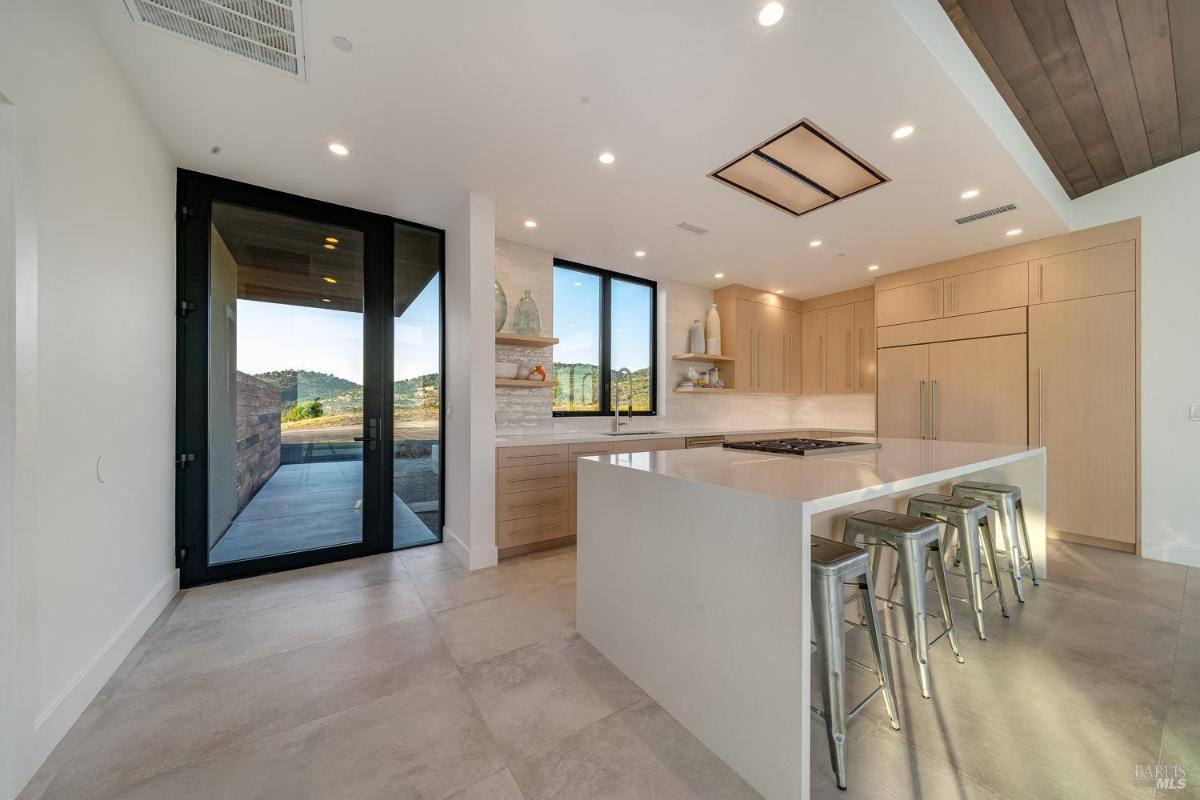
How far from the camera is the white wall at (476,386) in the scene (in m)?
3.01

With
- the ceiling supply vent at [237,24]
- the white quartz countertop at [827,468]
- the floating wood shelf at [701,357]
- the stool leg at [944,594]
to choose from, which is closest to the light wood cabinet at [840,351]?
the floating wood shelf at [701,357]

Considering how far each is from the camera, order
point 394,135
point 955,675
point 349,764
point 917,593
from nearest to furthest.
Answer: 1. point 349,764
2. point 917,593
3. point 955,675
4. point 394,135

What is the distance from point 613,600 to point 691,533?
65 centimetres

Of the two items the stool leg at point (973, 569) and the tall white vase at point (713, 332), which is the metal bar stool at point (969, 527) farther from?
the tall white vase at point (713, 332)

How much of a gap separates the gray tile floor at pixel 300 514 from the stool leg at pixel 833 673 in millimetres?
3072

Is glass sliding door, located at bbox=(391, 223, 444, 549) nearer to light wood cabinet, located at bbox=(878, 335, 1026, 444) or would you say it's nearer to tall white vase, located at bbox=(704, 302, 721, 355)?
tall white vase, located at bbox=(704, 302, 721, 355)

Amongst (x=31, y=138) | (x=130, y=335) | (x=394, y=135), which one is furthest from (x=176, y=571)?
(x=394, y=135)

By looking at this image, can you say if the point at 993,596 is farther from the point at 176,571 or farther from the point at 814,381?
the point at 176,571

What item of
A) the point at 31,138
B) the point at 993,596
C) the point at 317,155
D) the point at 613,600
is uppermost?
the point at 317,155

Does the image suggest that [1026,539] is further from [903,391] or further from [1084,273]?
[1084,273]

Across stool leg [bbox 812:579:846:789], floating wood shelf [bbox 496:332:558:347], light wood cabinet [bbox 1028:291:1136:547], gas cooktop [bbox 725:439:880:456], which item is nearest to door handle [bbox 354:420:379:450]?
floating wood shelf [bbox 496:332:558:347]

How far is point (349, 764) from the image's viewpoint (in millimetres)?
1376

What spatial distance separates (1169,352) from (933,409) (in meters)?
1.51

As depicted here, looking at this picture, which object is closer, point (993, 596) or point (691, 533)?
point (691, 533)
